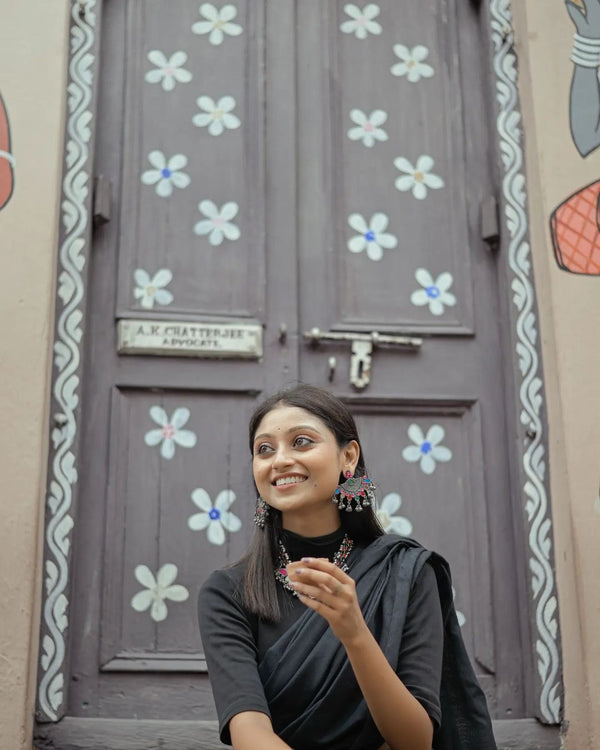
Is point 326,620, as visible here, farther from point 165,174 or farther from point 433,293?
point 165,174

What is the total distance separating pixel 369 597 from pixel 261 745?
0.44 metres

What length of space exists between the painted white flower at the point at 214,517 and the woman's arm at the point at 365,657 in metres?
1.93

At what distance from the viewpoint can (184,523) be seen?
4.24m

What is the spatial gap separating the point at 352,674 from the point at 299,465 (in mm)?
524

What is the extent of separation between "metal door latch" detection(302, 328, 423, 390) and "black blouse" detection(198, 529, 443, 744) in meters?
1.73

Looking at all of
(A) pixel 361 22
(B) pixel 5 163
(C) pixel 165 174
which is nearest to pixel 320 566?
(B) pixel 5 163

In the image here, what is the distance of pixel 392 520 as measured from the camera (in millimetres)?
4340

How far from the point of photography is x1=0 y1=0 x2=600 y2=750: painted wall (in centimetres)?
387

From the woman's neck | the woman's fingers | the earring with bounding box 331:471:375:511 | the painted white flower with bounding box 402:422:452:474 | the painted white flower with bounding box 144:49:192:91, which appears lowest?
the woman's fingers

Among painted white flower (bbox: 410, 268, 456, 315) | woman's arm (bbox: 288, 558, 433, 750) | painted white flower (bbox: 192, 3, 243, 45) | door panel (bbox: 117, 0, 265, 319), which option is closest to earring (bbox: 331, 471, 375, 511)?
woman's arm (bbox: 288, 558, 433, 750)

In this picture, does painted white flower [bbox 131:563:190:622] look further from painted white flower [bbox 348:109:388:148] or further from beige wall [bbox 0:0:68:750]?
painted white flower [bbox 348:109:388:148]

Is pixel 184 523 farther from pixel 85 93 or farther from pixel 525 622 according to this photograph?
pixel 85 93

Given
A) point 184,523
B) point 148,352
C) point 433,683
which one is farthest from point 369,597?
point 148,352

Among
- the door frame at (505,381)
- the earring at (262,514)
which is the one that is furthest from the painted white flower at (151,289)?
the earring at (262,514)
